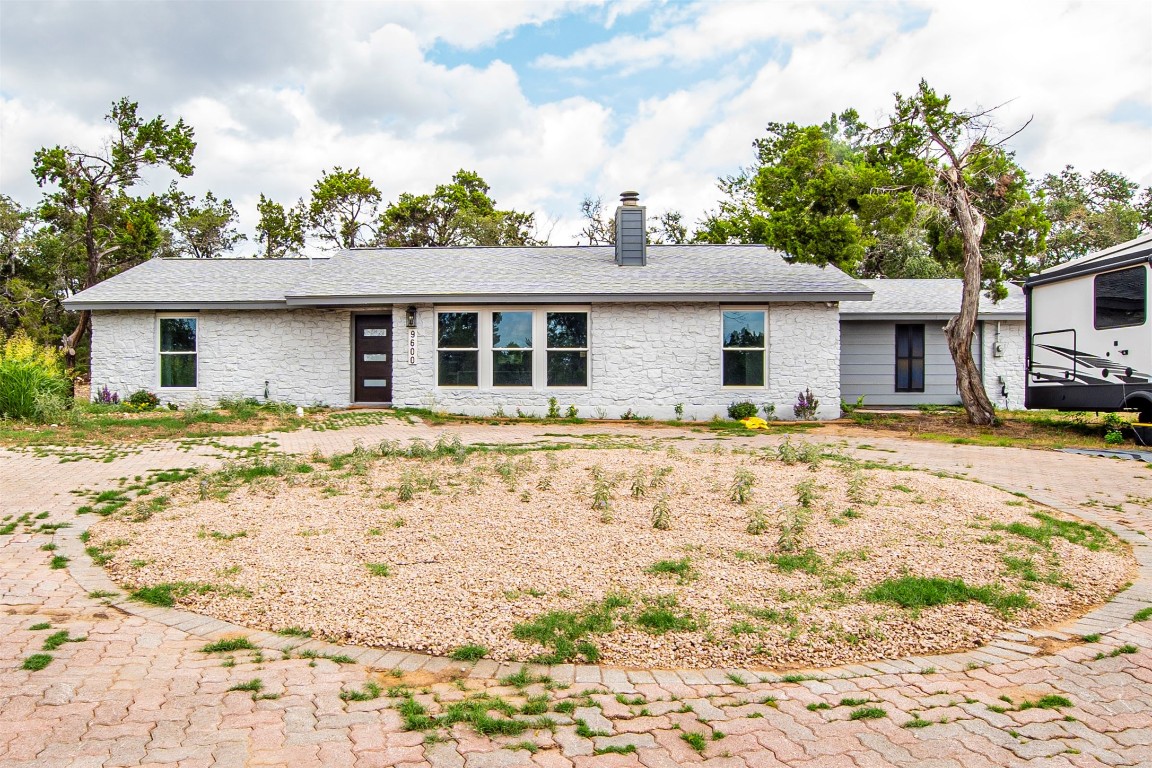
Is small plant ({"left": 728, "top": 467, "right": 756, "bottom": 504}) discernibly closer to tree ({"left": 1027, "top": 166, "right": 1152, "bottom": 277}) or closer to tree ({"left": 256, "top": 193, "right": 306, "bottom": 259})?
tree ({"left": 1027, "top": 166, "right": 1152, "bottom": 277})

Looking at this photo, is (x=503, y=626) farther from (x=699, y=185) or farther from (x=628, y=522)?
(x=699, y=185)

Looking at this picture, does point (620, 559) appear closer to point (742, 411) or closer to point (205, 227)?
point (742, 411)

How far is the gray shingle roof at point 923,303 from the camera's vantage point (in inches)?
682

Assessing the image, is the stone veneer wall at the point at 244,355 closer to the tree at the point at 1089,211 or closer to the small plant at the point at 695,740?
the small plant at the point at 695,740

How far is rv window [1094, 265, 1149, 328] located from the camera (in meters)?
10.9

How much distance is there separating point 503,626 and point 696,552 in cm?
168

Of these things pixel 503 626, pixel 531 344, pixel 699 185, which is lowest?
pixel 503 626

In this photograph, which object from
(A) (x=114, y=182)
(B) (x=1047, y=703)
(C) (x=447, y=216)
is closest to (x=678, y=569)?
(B) (x=1047, y=703)

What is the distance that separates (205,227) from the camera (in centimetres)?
3381

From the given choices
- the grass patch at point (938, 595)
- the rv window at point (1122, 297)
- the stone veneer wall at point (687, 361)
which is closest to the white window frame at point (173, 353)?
the stone veneer wall at point (687, 361)

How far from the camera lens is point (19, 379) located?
12312mm

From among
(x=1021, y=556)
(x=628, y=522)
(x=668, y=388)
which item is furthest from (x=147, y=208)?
(x=1021, y=556)

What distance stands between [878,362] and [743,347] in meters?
5.03

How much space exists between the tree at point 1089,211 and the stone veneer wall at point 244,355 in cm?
2549
